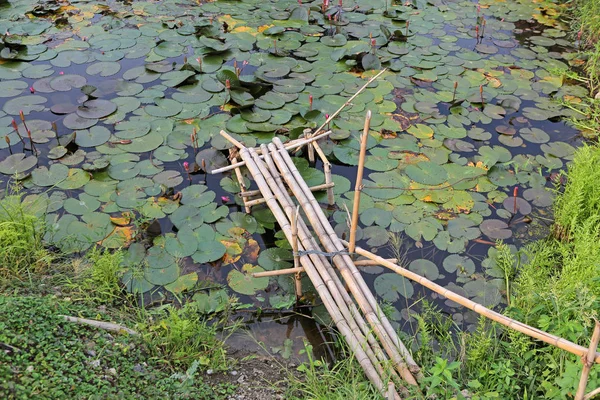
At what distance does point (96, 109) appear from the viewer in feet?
16.4

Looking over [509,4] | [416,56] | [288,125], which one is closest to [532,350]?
[288,125]

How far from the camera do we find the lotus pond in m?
3.78

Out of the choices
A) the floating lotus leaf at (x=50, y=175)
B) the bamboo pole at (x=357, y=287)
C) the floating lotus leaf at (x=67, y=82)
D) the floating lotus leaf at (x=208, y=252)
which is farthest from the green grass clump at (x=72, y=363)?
the floating lotus leaf at (x=67, y=82)

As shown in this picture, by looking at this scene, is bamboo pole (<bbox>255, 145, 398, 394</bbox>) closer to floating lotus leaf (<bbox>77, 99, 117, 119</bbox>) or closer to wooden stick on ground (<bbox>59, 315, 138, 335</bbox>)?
wooden stick on ground (<bbox>59, 315, 138, 335</bbox>)

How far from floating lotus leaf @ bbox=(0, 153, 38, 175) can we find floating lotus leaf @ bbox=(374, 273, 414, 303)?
298 centimetres

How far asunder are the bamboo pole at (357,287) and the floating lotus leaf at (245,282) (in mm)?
544

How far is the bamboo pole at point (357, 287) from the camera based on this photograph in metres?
2.86

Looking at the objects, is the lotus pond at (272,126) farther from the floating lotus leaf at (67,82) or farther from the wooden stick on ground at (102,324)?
the wooden stick on ground at (102,324)

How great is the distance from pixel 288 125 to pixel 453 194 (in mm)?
1626

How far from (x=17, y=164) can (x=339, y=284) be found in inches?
115

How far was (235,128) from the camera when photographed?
15.8ft

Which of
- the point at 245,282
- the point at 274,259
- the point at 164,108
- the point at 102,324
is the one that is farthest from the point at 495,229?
the point at 164,108

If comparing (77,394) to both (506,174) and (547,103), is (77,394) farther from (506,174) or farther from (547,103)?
(547,103)

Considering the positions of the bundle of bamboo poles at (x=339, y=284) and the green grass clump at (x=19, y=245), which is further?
the green grass clump at (x=19, y=245)
